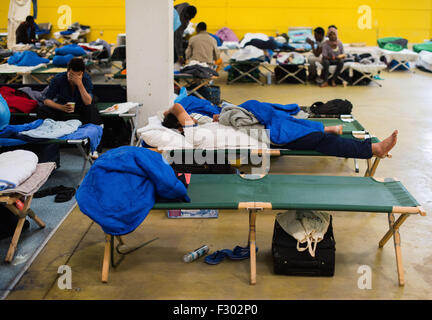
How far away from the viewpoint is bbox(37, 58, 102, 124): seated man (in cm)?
528

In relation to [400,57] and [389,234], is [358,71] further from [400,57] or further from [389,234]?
[389,234]

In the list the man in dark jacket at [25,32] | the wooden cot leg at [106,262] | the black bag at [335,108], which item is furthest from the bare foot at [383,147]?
the man in dark jacket at [25,32]

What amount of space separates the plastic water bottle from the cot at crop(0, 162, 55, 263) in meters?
1.14

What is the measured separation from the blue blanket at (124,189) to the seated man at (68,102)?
83.3 inches

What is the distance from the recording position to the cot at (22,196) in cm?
343

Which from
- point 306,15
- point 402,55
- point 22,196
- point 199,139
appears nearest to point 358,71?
point 402,55

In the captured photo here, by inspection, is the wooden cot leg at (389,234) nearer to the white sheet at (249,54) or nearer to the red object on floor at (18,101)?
the red object on floor at (18,101)

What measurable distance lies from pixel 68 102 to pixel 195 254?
262 cm

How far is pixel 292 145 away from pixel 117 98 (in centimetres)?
259

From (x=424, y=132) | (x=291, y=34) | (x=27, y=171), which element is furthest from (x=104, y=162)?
(x=291, y=34)

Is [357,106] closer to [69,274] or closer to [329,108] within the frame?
[329,108]

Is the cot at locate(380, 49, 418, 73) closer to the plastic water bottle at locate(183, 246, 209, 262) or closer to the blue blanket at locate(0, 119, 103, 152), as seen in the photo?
the blue blanket at locate(0, 119, 103, 152)

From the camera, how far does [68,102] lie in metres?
5.36

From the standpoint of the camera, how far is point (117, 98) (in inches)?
245
